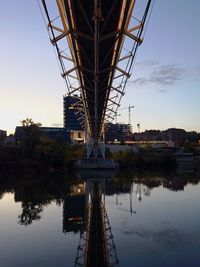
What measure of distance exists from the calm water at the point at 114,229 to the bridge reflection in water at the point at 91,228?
3.4 inches

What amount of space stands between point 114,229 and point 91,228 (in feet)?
4.85

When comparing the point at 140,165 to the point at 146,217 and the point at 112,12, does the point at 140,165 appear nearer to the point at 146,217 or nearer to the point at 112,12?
the point at 146,217

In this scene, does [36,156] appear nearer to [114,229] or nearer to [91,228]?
[91,228]

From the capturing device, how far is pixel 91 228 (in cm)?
1984

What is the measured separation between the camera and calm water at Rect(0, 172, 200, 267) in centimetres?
1389

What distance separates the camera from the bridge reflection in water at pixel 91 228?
1391 centimetres

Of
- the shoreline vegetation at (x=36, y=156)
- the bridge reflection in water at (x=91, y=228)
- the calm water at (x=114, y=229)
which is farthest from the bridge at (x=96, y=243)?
the shoreline vegetation at (x=36, y=156)

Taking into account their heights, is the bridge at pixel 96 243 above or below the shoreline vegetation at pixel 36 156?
below

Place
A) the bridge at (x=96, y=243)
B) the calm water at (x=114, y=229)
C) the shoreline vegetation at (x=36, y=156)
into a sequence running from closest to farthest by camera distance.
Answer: the bridge at (x=96, y=243), the calm water at (x=114, y=229), the shoreline vegetation at (x=36, y=156)

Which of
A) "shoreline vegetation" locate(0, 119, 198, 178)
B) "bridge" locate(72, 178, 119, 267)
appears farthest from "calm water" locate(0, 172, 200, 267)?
"shoreline vegetation" locate(0, 119, 198, 178)

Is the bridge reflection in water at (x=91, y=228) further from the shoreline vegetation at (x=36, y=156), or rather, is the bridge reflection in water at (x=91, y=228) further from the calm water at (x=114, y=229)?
the shoreline vegetation at (x=36, y=156)

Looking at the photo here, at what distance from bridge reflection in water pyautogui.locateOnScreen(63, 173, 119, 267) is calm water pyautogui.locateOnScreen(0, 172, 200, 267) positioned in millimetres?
86

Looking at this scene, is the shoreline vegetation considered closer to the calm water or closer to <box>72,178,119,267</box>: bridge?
the calm water

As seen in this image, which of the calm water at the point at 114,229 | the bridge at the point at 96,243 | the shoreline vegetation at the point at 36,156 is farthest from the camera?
the shoreline vegetation at the point at 36,156
